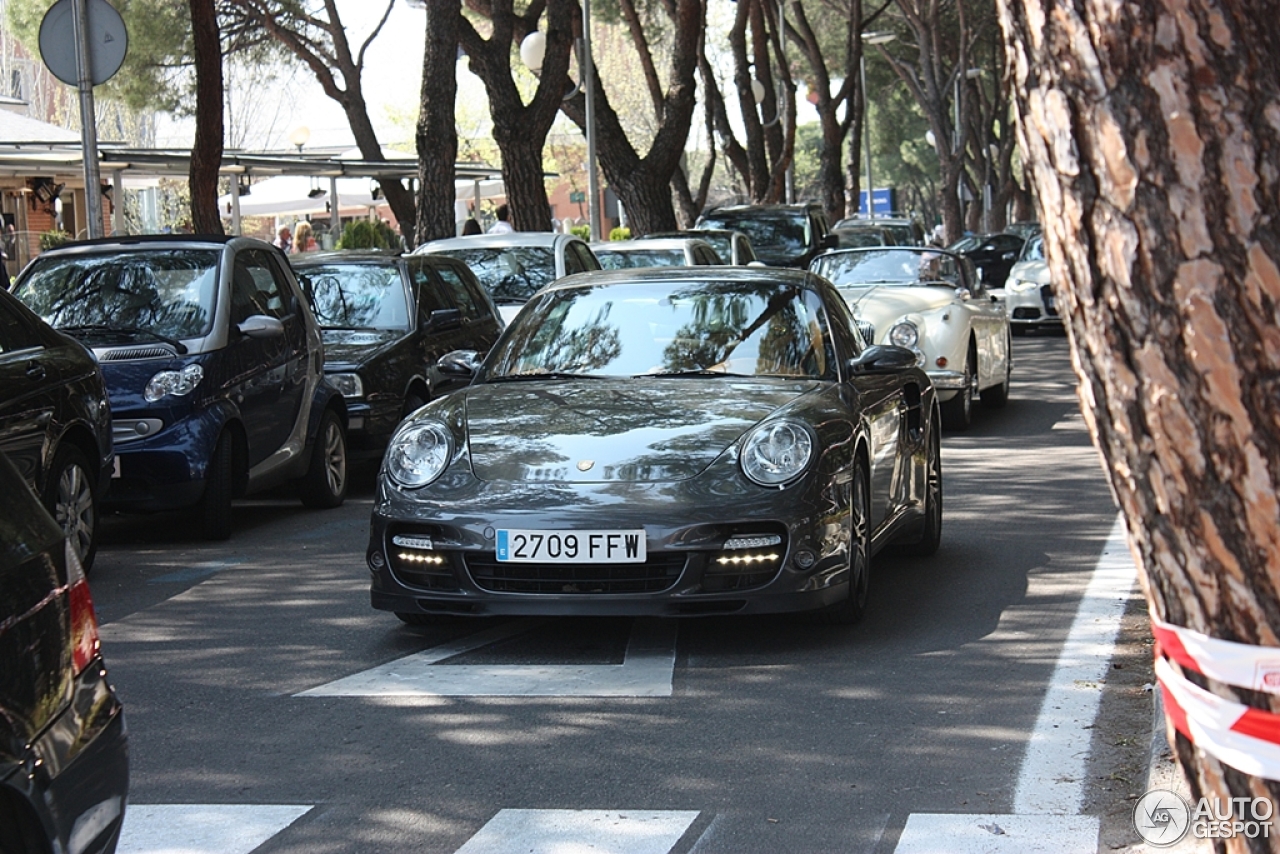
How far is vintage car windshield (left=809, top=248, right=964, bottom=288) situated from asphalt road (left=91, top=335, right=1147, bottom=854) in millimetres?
6923

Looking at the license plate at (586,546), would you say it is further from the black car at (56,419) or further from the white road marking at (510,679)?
the black car at (56,419)

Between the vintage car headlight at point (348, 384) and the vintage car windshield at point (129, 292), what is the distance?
1.67 metres

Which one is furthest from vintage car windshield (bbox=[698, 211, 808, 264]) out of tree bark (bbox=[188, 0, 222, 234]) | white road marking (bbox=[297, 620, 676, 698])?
white road marking (bbox=[297, 620, 676, 698])

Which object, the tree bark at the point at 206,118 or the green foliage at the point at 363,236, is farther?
the green foliage at the point at 363,236

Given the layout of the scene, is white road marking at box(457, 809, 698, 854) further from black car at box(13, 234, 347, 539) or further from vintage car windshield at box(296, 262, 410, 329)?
vintage car windshield at box(296, 262, 410, 329)

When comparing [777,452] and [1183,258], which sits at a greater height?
[1183,258]

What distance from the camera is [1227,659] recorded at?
2.30 metres

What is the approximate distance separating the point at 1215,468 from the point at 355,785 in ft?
11.2

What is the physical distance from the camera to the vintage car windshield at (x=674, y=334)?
7.83 m

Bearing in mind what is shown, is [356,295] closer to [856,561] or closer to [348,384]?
[348,384]

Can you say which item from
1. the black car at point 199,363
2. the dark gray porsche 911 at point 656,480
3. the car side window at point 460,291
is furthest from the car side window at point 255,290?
the dark gray porsche 911 at point 656,480

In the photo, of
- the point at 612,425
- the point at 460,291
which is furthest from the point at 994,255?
the point at 612,425

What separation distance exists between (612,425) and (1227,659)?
15.7ft

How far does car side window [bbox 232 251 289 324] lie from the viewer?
10.5 metres
